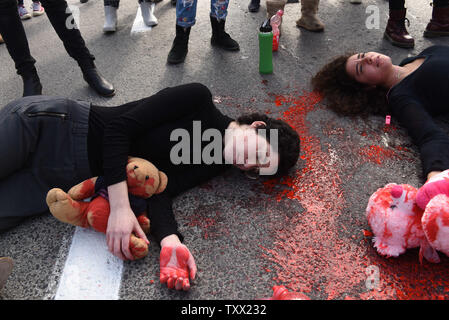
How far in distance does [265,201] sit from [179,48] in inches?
76.1

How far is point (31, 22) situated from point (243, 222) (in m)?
4.05

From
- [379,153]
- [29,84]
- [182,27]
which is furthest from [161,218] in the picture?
[182,27]

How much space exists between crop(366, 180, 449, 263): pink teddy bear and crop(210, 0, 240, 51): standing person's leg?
7.44 feet

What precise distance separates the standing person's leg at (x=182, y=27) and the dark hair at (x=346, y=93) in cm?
126

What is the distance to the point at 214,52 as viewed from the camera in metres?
3.38

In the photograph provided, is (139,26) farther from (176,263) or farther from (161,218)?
(176,263)

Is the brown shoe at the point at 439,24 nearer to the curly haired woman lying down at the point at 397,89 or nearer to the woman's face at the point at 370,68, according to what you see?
the curly haired woman lying down at the point at 397,89

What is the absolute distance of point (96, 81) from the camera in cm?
277

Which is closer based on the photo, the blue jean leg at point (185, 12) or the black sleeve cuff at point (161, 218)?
the black sleeve cuff at point (161, 218)

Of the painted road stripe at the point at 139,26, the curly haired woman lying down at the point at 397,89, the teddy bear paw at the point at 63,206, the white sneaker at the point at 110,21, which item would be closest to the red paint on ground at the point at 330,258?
the curly haired woman lying down at the point at 397,89

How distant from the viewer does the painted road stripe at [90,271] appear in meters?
1.52

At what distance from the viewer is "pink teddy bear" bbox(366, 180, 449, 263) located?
1.45 metres

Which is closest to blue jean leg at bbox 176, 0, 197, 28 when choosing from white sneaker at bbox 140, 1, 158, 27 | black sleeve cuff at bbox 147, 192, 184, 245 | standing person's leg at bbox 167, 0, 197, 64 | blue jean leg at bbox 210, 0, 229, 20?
standing person's leg at bbox 167, 0, 197, 64
